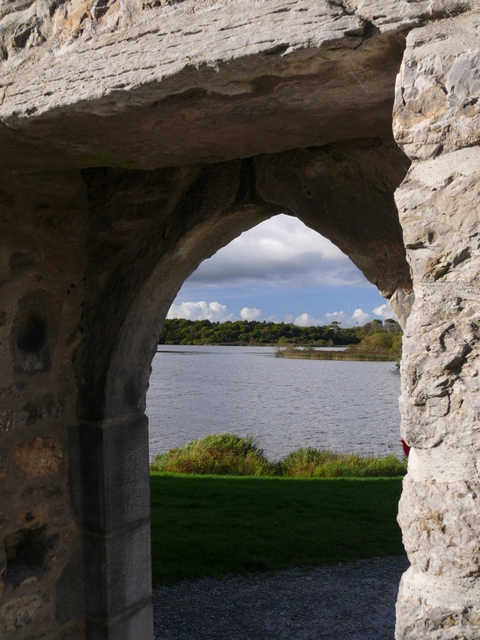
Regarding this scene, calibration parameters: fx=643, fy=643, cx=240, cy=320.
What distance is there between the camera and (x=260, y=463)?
33.0ft

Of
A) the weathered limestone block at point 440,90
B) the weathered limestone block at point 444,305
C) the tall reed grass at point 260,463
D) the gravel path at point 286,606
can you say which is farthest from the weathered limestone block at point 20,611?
the tall reed grass at point 260,463

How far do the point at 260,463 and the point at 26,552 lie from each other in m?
7.34

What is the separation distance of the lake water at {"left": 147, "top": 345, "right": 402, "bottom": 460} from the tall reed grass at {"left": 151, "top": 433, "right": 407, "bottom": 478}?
1.02ft

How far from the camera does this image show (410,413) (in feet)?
4.15

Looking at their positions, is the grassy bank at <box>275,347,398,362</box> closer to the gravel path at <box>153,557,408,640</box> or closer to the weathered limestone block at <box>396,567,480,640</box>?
the gravel path at <box>153,557,408,640</box>

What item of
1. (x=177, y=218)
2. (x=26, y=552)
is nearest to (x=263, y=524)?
(x=26, y=552)

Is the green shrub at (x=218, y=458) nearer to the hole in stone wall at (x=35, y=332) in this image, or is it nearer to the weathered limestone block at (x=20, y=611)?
the weathered limestone block at (x=20, y=611)

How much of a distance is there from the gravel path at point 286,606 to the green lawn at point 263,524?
24cm

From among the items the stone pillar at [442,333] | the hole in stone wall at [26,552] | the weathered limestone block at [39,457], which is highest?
the stone pillar at [442,333]

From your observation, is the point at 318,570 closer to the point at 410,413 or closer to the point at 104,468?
the point at 104,468

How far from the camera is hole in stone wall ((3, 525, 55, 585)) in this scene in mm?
2824

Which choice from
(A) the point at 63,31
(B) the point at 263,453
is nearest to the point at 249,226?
(A) the point at 63,31

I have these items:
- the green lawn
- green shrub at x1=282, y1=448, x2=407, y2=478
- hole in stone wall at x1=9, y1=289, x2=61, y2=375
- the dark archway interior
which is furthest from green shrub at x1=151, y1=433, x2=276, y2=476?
hole in stone wall at x1=9, y1=289, x2=61, y2=375

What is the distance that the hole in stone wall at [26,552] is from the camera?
2824 mm
